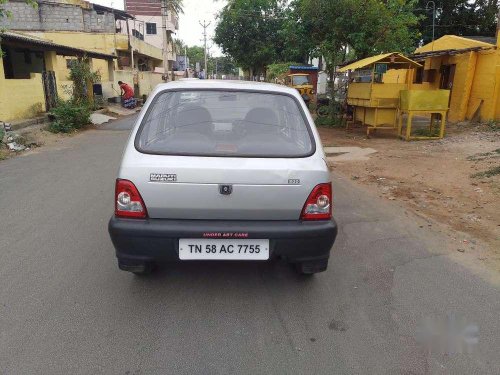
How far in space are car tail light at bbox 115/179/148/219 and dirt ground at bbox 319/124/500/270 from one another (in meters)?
3.28

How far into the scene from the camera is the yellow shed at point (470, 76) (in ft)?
44.1

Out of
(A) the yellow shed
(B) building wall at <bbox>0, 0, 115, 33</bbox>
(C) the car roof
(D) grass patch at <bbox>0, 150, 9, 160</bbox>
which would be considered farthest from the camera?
(B) building wall at <bbox>0, 0, 115, 33</bbox>

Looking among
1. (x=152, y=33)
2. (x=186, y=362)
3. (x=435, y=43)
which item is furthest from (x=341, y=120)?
(x=152, y=33)

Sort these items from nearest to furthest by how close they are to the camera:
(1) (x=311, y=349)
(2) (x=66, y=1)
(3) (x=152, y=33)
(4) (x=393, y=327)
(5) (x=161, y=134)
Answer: (1) (x=311, y=349) → (4) (x=393, y=327) → (5) (x=161, y=134) → (2) (x=66, y=1) → (3) (x=152, y=33)

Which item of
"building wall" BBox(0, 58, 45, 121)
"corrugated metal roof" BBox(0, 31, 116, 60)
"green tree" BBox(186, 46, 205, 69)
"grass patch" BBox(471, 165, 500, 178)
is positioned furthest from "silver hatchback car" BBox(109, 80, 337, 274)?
"green tree" BBox(186, 46, 205, 69)

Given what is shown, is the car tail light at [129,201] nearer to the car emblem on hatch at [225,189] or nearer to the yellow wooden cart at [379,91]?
the car emblem on hatch at [225,189]

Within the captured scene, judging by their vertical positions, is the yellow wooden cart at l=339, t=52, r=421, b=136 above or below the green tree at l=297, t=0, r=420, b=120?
below

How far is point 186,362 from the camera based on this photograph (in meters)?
2.50

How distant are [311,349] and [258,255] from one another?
73 cm

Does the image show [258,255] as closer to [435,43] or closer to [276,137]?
[276,137]

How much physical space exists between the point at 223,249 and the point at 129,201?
2.45ft

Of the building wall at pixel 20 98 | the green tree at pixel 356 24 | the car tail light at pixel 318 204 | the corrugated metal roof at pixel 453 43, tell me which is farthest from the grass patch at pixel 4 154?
the corrugated metal roof at pixel 453 43

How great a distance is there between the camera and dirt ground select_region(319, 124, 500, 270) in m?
4.87

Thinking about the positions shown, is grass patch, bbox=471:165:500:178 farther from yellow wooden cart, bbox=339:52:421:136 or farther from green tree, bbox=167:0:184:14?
green tree, bbox=167:0:184:14
